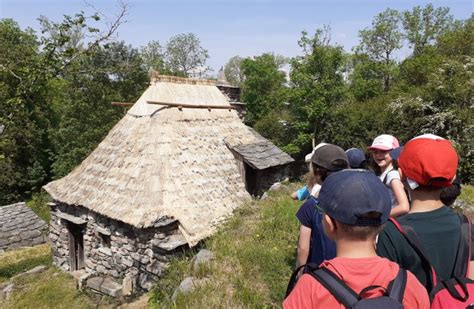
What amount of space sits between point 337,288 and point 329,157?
174cm

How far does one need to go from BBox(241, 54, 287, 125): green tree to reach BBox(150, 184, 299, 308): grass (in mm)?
23443

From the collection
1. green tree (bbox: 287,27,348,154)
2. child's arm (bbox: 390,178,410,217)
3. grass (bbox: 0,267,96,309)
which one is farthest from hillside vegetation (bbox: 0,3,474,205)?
child's arm (bbox: 390,178,410,217)

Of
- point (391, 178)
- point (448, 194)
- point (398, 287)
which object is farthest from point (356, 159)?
point (398, 287)

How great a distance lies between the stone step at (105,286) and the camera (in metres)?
8.72

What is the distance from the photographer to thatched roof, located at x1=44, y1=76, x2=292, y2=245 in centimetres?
890

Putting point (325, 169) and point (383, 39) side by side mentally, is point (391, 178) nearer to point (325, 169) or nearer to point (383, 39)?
point (325, 169)

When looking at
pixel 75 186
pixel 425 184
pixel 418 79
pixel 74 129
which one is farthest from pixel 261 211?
pixel 418 79

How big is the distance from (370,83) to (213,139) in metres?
22.3

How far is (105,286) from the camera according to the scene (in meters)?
8.95

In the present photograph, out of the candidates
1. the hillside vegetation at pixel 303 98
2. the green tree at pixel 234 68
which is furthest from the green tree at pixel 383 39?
the green tree at pixel 234 68

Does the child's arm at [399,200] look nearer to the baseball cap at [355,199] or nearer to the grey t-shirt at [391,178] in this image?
the grey t-shirt at [391,178]

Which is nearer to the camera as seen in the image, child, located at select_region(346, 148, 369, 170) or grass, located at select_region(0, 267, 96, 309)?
child, located at select_region(346, 148, 369, 170)

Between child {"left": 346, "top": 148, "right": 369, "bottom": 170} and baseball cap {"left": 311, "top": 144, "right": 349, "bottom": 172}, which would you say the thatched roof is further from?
baseball cap {"left": 311, "top": 144, "right": 349, "bottom": 172}

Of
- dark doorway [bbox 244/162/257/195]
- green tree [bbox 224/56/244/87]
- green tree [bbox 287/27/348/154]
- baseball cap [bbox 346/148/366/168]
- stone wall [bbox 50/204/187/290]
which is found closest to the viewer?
baseball cap [bbox 346/148/366/168]
